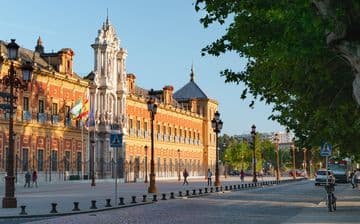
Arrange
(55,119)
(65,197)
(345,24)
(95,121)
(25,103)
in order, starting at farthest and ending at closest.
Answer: (95,121) < (55,119) < (25,103) < (65,197) < (345,24)

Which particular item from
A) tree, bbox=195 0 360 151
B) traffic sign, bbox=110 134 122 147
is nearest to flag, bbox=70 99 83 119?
traffic sign, bbox=110 134 122 147

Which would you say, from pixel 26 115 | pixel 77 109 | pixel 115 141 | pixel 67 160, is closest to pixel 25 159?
pixel 26 115

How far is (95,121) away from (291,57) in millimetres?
61641

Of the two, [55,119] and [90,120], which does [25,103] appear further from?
[90,120]

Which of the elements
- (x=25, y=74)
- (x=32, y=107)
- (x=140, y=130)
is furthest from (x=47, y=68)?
(x=25, y=74)

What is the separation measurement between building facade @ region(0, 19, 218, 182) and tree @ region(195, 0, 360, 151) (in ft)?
130

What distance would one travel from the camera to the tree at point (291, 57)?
10.5 meters

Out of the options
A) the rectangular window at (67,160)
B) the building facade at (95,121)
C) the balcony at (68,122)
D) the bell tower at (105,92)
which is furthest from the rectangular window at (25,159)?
the bell tower at (105,92)

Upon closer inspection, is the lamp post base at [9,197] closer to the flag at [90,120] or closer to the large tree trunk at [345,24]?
the large tree trunk at [345,24]

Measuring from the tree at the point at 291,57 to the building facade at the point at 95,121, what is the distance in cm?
3976

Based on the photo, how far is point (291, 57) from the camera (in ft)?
37.0

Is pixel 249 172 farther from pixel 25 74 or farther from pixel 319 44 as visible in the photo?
pixel 319 44

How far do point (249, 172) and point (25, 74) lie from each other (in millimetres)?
121631

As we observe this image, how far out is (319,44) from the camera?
35.2 feet
